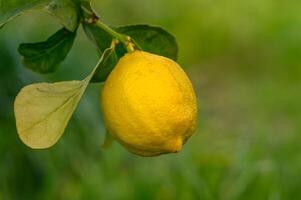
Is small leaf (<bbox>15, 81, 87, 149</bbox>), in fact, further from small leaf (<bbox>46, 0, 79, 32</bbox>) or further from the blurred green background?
the blurred green background

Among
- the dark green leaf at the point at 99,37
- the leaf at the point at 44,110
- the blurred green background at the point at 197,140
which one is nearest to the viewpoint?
the leaf at the point at 44,110

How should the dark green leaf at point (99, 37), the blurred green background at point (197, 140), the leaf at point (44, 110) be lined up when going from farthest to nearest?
the blurred green background at point (197, 140), the dark green leaf at point (99, 37), the leaf at point (44, 110)

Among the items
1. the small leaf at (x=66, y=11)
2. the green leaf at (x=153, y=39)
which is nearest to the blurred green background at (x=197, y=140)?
the green leaf at (x=153, y=39)

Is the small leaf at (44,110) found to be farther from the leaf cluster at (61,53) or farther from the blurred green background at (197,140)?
the blurred green background at (197,140)

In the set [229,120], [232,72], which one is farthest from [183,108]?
[232,72]

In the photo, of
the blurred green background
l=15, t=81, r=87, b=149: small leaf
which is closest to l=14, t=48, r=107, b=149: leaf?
l=15, t=81, r=87, b=149: small leaf

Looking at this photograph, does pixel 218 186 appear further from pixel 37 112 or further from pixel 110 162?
pixel 37 112
